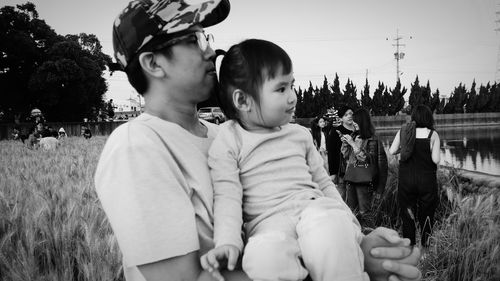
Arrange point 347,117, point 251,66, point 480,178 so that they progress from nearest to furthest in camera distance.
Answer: point 251,66
point 480,178
point 347,117

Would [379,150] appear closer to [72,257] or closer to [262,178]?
[262,178]

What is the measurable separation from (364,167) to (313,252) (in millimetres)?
4494

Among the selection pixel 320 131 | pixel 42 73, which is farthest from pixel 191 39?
pixel 42 73

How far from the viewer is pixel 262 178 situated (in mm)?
1414

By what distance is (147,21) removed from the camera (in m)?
1.28

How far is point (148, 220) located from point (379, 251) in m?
0.77

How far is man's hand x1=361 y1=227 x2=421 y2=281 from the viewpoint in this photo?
110cm

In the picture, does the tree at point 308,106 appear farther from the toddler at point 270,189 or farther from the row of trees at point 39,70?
the toddler at point 270,189

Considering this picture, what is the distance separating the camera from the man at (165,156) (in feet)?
3.18

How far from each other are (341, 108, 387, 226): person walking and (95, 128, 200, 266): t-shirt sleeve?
15.2 feet

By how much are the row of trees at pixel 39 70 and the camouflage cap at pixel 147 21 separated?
32907 mm

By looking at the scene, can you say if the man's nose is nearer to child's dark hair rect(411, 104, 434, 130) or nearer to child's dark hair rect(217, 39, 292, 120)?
child's dark hair rect(217, 39, 292, 120)

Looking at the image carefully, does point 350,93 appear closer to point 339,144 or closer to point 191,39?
point 339,144

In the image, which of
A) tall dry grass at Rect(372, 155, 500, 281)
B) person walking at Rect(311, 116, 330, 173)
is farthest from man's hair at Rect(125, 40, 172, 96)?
person walking at Rect(311, 116, 330, 173)
